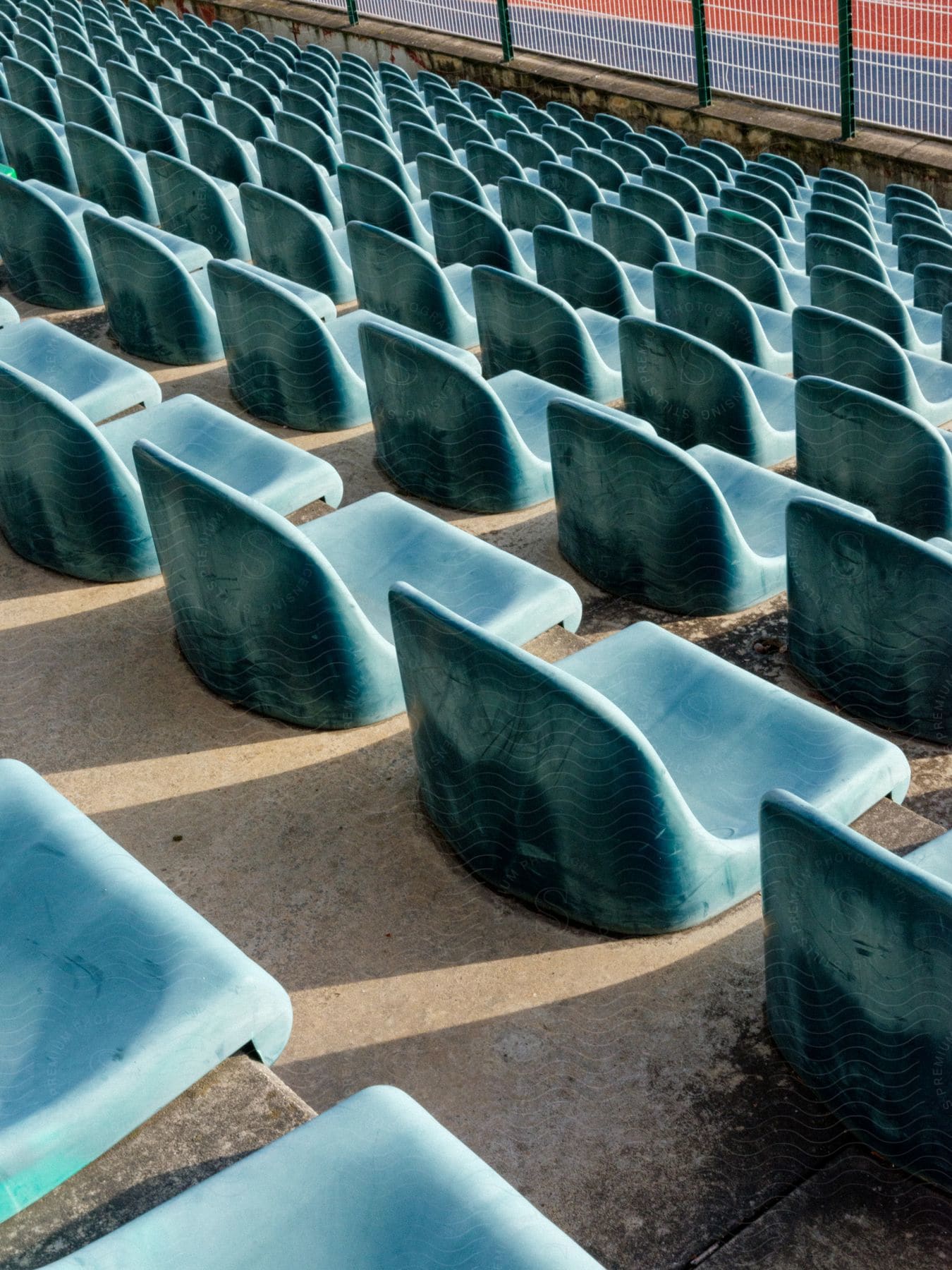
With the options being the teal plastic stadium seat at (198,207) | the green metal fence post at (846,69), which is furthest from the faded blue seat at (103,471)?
the green metal fence post at (846,69)

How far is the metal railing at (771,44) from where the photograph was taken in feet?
31.4

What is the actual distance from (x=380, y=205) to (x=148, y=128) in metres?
1.69

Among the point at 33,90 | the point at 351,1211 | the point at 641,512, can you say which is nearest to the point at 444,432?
the point at 641,512

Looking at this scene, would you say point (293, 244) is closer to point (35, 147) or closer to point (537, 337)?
point (537, 337)

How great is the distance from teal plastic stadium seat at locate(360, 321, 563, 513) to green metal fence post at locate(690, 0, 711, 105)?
7.44 meters

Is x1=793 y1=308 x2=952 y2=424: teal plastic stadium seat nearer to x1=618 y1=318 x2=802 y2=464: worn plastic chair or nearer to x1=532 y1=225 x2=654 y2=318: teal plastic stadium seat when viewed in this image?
x1=618 y1=318 x2=802 y2=464: worn plastic chair

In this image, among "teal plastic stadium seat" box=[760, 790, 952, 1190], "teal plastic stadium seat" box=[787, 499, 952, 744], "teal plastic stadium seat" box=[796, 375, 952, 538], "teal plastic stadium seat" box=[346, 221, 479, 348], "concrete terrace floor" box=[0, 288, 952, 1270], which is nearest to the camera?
"teal plastic stadium seat" box=[760, 790, 952, 1190]

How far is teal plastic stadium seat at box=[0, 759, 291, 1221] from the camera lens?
166 cm

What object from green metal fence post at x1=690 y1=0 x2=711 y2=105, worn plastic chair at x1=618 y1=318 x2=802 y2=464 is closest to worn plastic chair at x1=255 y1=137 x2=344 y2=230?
worn plastic chair at x1=618 y1=318 x2=802 y2=464

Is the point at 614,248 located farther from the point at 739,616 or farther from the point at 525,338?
the point at 739,616

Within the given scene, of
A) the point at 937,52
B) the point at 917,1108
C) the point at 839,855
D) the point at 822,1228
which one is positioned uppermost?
the point at 839,855

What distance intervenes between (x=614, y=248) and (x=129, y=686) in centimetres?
345

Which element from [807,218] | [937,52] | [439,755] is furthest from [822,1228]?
[937,52]

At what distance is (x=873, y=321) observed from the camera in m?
4.89
